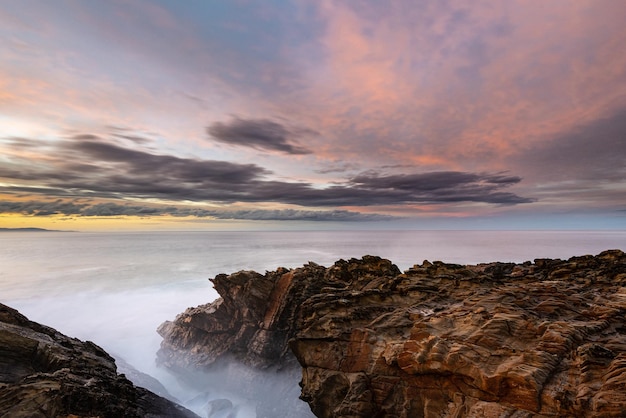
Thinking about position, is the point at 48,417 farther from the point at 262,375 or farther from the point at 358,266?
the point at 358,266

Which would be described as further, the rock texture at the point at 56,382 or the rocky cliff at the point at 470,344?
the rocky cliff at the point at 470,344

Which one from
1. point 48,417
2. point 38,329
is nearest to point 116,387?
point 48,417

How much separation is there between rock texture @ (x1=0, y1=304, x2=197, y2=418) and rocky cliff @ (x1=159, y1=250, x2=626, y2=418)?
11.2 meters

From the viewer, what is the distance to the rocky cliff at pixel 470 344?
12961 mm

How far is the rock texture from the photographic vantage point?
41.7 feet

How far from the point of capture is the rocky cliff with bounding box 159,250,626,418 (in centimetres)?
1296

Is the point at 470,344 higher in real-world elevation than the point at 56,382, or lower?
higher

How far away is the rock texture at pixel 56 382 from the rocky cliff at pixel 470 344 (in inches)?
443

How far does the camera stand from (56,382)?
46.0ft

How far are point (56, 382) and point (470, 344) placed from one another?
20.8 meters

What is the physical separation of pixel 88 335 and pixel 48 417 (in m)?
58.2

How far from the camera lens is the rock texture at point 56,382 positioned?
12695mm

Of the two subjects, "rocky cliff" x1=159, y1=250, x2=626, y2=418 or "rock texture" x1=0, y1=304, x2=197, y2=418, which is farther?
"rocky cliff" x1=159, y1=250, x2=626, y2=418

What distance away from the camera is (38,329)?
2003 cm
